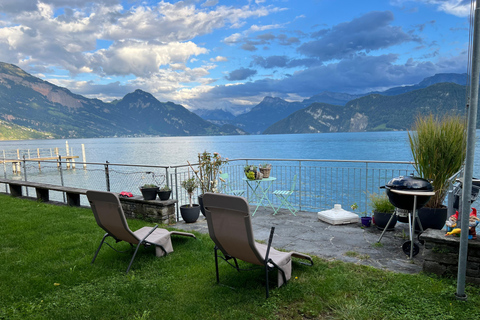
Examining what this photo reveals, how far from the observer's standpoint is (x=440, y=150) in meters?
4.57

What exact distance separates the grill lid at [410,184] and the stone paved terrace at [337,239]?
85cm

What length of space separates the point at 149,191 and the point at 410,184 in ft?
14.5

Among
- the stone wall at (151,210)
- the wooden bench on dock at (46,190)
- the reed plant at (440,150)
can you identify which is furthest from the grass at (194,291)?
the wooden bench on dock at (46,190)

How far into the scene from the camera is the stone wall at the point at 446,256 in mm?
2904

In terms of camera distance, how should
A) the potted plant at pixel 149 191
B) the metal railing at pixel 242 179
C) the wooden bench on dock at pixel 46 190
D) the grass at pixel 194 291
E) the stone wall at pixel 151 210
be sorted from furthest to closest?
the wooden bench on dock at pixel 46 190 → the metal railing at pixel 242 179 → the potted plant at pixel 149 191 → the stone wall at pixel 151 210 → the grass at pixel 194 291

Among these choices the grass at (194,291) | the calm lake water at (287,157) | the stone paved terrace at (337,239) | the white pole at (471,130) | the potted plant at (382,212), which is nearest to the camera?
the white pole at (471,130)

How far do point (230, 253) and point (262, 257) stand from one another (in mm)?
359

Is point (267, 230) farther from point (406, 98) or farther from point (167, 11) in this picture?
point (406, 98)

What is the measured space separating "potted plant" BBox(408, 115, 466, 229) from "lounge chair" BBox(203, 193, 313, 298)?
2932 mm

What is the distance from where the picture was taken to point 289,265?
10.1ft

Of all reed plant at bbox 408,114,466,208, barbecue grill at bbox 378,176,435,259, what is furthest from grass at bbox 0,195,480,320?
reed plant at bbox 408,114,466,208

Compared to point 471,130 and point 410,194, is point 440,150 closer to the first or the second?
point 410,194

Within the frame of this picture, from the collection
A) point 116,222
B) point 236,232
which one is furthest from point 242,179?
point 236,232

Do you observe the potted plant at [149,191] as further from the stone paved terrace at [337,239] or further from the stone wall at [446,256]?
the stone wall at [446,256]
